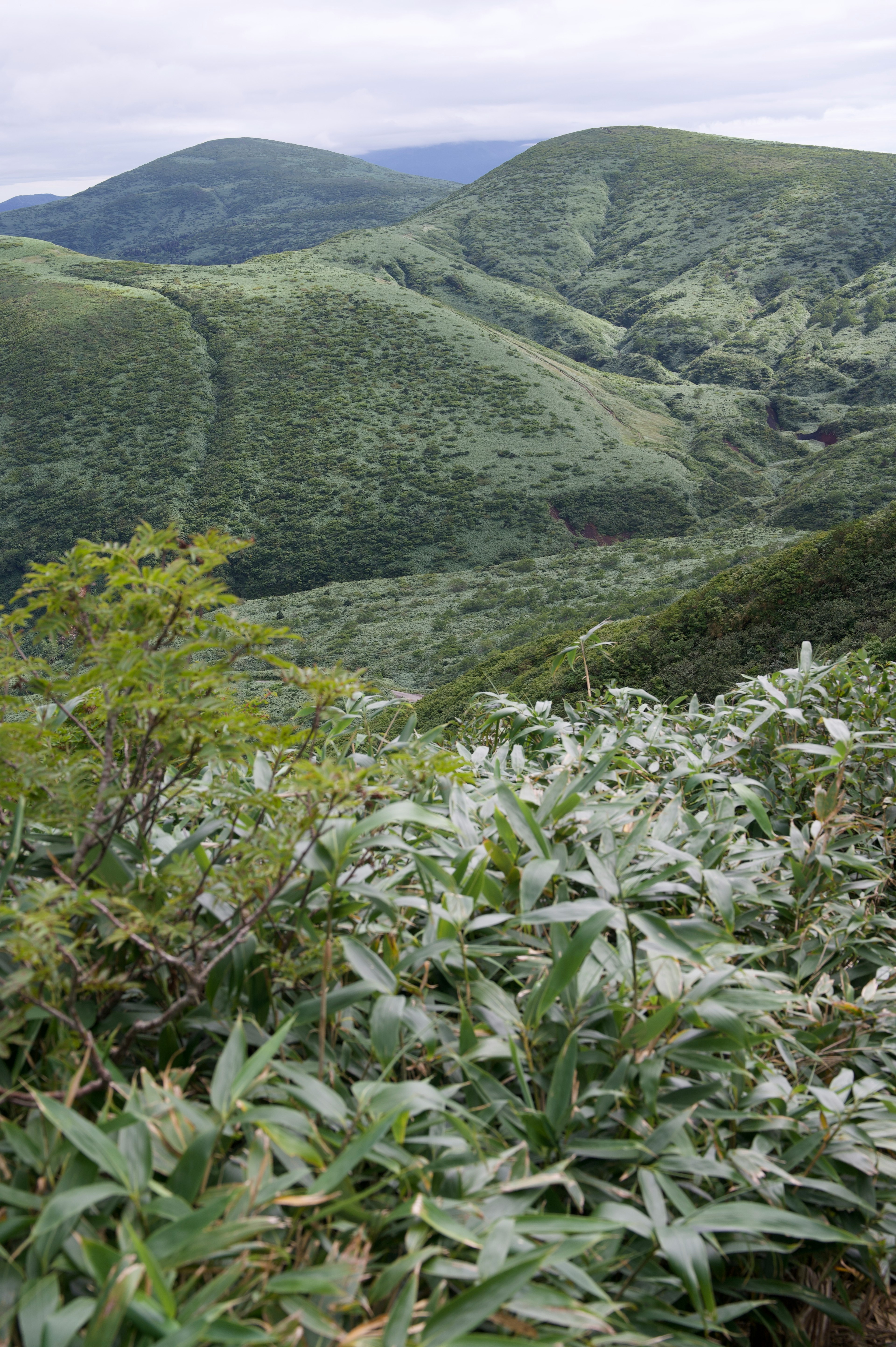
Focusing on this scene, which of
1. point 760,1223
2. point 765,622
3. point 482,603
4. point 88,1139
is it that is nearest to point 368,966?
point 88,1139

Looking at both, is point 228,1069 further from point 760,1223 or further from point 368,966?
point 760,1223

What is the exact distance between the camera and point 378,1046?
5.21 ft

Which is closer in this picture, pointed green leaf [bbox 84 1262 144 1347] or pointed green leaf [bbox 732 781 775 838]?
pointed green leaf [bbox 84 1262 144 1347]

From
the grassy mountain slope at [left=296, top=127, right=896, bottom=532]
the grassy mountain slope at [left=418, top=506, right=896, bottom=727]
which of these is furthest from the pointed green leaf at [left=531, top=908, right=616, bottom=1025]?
the grassy mountain slope at [left=296, top=127, right=896, bottom=532]

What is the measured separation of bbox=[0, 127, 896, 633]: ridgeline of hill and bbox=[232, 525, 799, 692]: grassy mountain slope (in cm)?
176

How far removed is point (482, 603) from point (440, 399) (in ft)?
122

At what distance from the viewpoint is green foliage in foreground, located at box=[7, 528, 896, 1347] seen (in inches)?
46.6

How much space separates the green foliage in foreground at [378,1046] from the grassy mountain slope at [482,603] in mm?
32386

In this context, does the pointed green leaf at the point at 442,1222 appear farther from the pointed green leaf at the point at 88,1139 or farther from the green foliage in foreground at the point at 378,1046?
the pointed green leaf at the point at 88,1139

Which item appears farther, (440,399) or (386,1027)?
(440,399)

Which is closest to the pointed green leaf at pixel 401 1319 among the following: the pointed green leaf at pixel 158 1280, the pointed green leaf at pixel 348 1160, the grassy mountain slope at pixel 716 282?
the pointed green leaf at pixel 348 1160

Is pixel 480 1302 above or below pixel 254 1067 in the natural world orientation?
below

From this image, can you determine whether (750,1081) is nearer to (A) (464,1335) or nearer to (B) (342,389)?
(A) (464,1335)

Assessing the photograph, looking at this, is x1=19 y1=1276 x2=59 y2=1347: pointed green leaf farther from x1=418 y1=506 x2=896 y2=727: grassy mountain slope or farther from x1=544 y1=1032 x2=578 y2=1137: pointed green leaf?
x1=418 y1=506 x2=896 y2=727: grassy mountain slope
